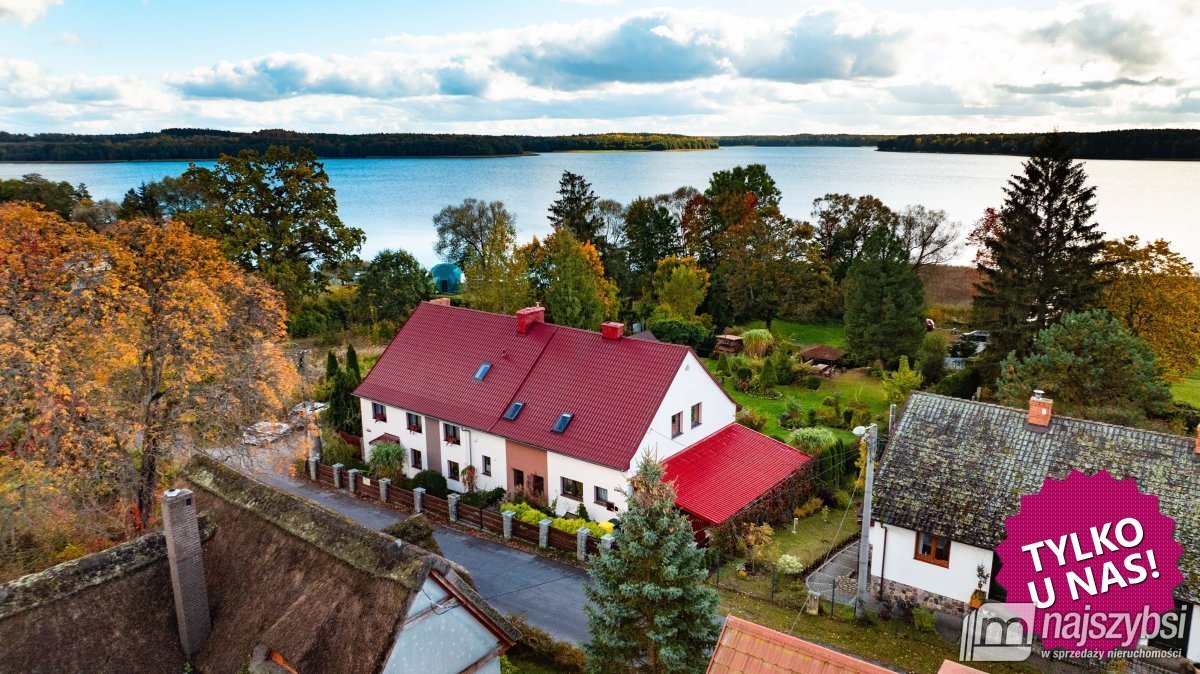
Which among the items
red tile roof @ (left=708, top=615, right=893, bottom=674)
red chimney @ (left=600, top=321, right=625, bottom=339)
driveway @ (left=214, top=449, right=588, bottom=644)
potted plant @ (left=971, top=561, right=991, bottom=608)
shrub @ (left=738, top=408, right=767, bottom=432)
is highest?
red chimney @ (left=600, top=321, right=625, bottom=339)

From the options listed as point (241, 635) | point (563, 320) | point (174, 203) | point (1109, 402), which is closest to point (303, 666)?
point (241, 635)

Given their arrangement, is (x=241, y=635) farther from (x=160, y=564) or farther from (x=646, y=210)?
(x=646, y=210)

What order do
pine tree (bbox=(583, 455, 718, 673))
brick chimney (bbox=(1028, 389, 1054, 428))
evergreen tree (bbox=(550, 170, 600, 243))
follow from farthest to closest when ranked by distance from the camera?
1. evergreen tree (bbox=(550, 170, 600, 243))
2. brick chimney (bbox=(1028, 389, 1054, 428))
3. pine tree (bbox=(583, 455, 718, 673))

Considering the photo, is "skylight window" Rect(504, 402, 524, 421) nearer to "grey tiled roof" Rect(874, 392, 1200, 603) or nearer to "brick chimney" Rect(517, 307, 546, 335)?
"brick chimney" Rect(517, 307, 546, 335)

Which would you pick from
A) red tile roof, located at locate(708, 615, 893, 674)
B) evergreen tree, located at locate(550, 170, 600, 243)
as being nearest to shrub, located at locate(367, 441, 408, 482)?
red tile roof, located at locate(708, 615, 893, 674)

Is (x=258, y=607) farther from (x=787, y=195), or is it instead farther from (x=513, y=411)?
(x=787, y=195)

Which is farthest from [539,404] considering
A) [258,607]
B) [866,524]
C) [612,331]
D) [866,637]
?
[258,607]

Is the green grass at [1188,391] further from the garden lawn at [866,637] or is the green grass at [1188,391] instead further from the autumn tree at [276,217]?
the autumn tree at [276,217]
